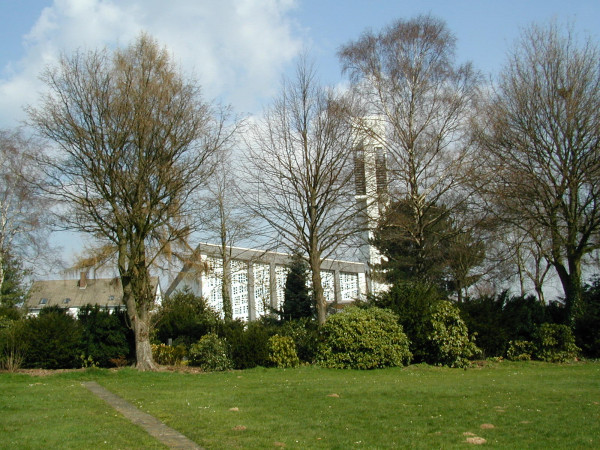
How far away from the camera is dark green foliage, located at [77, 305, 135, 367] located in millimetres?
19562

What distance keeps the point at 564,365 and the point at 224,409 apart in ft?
47.8

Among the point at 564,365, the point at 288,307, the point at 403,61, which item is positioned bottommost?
the point at 564,365

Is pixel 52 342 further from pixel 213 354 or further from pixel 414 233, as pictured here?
pixel 414 233

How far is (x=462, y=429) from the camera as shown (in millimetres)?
8055

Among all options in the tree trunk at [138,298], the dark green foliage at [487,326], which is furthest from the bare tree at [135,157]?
the dark green foliage at [487,326]

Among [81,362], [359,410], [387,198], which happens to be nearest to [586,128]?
[387,198]

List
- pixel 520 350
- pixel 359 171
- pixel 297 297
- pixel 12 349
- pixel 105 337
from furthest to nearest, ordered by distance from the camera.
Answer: pixel 297 297 < pixel 359 171 < pixel 520 350 < pixel 105 337 < pixel 12 349

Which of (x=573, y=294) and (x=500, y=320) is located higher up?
(x=573, y=294)

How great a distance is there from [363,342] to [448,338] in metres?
2.98

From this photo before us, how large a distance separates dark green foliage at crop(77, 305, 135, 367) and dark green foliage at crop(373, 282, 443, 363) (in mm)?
9148

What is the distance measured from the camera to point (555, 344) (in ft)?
70.3

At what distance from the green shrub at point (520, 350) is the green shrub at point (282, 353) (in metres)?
8.07

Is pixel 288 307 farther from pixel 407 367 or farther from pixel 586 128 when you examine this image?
pixel 586 128

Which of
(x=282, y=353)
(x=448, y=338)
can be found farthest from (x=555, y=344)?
(x=282, y=353)
